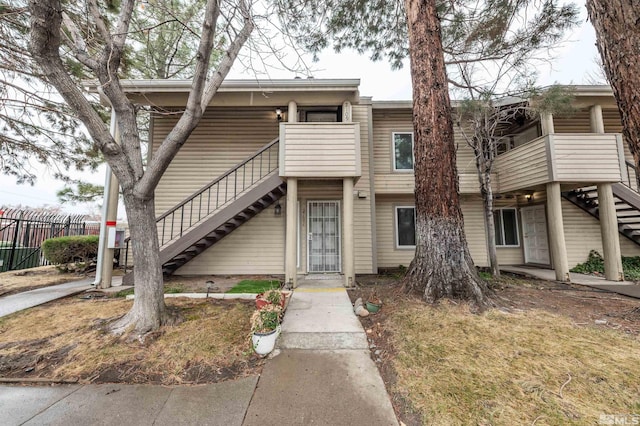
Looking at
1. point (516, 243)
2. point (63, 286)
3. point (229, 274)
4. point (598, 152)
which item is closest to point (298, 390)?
point (229, 274)

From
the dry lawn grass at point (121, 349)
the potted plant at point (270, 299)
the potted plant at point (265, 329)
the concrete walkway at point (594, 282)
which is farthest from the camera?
the concrete walkway at point (594, 282)

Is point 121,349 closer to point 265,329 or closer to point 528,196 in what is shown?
point 265,329

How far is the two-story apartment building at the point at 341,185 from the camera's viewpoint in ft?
20.6

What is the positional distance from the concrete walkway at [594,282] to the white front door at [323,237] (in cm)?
567

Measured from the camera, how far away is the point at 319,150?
6270mm

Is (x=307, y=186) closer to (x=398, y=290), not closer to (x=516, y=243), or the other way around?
(x=398, y=290)

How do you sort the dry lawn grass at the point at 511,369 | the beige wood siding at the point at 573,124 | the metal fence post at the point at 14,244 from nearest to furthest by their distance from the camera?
the dry lawn grass at the point at 511,369
the metal fence post at the point at 14,244
the beige wood siding at the point at 573,124

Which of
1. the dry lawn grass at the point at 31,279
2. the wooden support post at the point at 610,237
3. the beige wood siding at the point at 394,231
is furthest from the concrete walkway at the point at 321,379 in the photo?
the wooden support post at the point at 610,237

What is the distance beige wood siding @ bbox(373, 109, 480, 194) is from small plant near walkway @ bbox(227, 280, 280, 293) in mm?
4602

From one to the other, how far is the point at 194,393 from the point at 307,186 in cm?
594

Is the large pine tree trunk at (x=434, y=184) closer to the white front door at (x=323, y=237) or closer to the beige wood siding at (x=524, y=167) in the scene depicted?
the white front door at (x=323, y=237)

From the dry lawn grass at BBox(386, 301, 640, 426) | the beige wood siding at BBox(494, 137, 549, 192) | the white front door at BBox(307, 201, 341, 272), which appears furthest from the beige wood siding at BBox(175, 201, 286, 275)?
the beige wood siding at BBox(494, 137, 549, 192)

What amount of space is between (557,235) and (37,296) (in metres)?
12.5

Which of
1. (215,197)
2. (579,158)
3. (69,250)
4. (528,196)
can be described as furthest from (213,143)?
(528,196)
